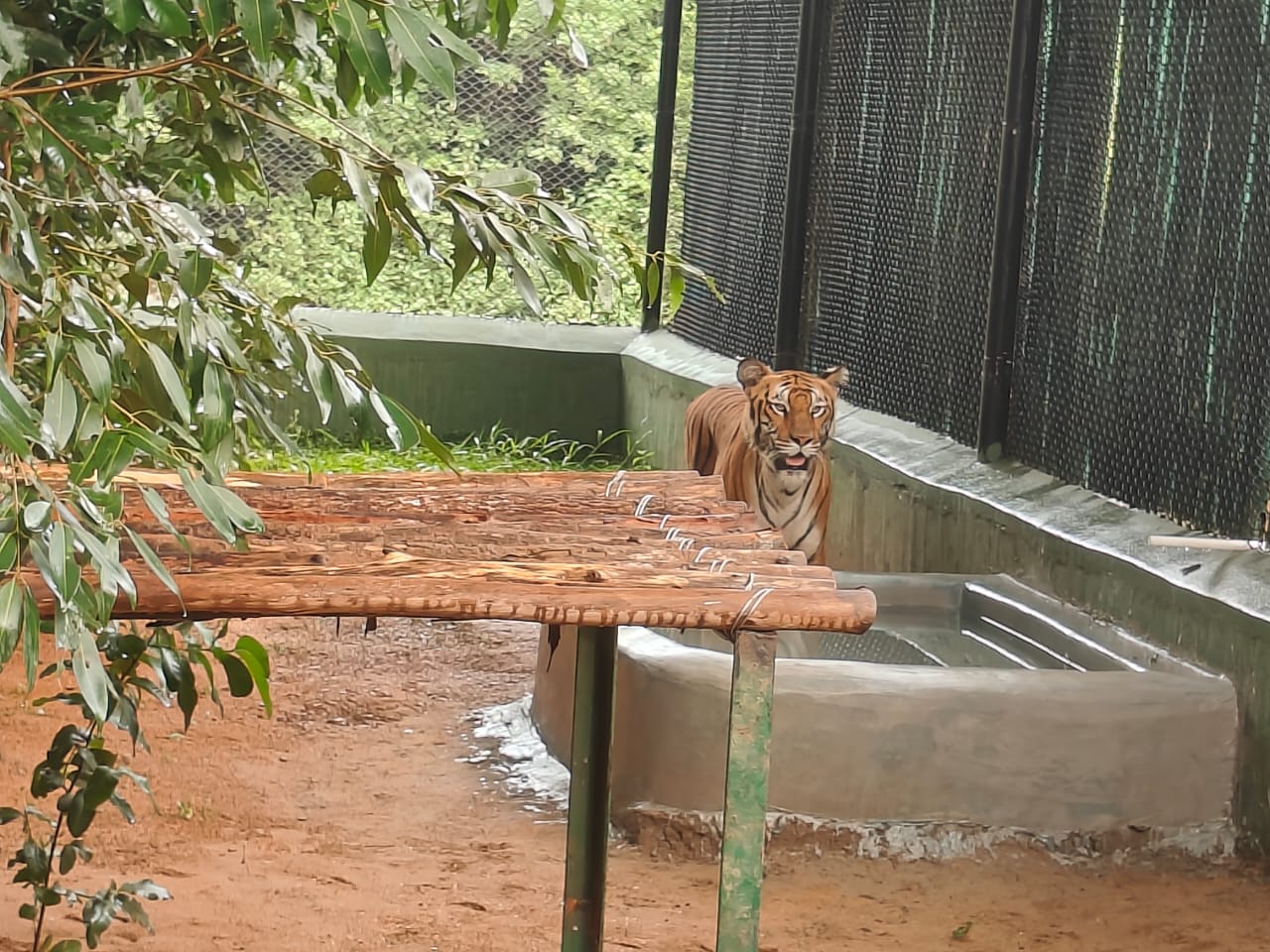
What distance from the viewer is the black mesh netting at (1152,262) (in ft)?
13.6

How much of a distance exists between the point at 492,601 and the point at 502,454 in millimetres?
6884

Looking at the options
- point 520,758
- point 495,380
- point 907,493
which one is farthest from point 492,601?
point 495,380

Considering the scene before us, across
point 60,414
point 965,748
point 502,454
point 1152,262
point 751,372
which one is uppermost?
point 1152,262

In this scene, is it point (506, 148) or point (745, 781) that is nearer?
point (745, 781)

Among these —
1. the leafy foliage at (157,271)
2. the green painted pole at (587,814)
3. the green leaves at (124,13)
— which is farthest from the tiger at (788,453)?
the green leaves at (124,13)

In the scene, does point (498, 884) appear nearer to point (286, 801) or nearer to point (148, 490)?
point (286, 801)

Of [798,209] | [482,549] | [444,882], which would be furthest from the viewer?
[798,209]

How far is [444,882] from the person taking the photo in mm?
3596

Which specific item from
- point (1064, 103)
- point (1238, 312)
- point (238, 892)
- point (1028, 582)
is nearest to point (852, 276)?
point (1064, 103)

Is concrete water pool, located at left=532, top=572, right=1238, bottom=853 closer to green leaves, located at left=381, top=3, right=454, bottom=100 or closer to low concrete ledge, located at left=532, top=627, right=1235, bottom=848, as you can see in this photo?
low concrete ledge, located at left=532, top=627, right=1235, bottom=848

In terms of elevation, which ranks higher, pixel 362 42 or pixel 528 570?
pixel 362 42

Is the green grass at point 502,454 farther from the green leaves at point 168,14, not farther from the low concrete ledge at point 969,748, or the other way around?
the green leaves at point 168,14

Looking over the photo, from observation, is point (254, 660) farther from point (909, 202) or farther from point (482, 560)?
point (909, 202)

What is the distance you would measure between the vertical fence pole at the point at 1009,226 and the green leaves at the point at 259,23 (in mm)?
4121
